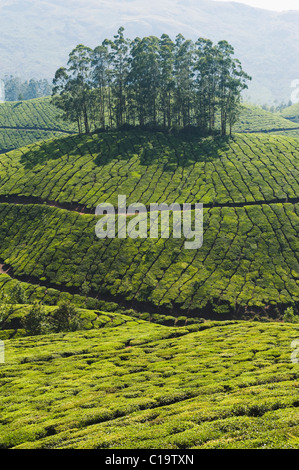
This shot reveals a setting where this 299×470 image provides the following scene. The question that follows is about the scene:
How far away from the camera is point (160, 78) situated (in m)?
103

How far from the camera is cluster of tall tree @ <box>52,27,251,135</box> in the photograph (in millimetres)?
102688

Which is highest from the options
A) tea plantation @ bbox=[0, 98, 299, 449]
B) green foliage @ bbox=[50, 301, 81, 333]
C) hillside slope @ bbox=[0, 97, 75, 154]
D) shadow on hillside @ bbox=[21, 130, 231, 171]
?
hillside slope @ bbox=[0, 97, 75, 154]

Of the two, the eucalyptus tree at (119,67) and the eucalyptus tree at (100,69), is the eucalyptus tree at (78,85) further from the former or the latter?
the eucalyptus tree at (119,67)

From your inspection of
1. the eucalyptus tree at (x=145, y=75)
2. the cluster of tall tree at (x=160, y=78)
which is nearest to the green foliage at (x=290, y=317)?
the cluster of tall tree at (x=160, y=78)

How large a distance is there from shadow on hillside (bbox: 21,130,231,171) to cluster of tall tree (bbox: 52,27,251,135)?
7228 millimetres

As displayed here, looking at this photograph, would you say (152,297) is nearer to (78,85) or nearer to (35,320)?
(35,320)

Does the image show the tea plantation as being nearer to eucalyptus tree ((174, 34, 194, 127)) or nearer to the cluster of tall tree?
the cluster of tall tree

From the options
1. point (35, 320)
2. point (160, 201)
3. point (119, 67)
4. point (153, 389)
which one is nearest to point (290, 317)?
point (153, 389)

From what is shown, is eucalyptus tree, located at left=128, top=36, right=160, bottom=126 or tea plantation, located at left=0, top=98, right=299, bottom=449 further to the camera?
eucalyptus tree, located at left=128, top=36, right=160, bottom=126

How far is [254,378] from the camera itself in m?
28.6

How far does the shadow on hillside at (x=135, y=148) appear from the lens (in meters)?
92.0

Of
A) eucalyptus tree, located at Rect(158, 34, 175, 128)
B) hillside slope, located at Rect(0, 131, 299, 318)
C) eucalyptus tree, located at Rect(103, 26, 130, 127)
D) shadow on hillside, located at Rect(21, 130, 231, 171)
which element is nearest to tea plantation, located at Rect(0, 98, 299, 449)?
hillside slope, located at Rect(0, 131, 299, 318)

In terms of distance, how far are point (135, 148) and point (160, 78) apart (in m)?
23.7

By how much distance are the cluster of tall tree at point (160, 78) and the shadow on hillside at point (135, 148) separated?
723 cm
